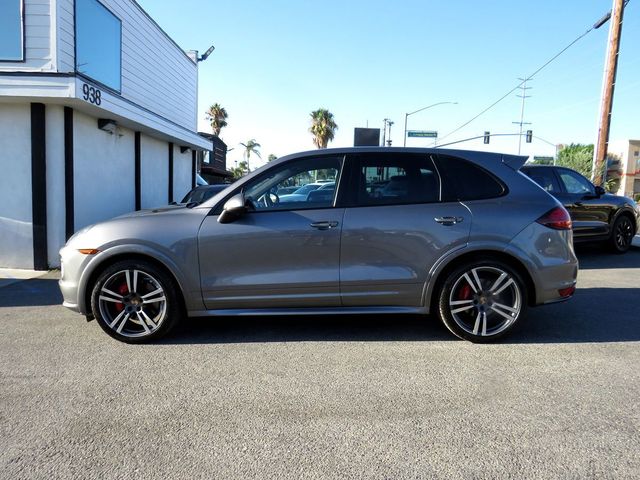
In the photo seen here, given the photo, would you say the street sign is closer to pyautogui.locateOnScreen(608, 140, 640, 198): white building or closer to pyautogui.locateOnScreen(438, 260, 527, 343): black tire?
pyautogui.locateOnScreen(438, 260, 527, 343): black tire

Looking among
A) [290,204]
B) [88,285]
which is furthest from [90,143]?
[290,204]

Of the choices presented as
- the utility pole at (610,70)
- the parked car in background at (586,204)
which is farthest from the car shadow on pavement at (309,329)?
the utility pole at (610,70)

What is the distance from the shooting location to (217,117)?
53344 mm

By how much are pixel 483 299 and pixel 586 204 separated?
20.3 feet

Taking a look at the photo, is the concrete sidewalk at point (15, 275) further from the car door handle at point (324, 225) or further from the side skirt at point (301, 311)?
the car door handle at point (324, 225)

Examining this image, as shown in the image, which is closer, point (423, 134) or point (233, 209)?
point (233, 209)

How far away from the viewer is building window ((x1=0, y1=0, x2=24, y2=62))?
8.03m

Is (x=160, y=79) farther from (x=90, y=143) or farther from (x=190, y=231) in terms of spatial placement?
(x=190, y=231)

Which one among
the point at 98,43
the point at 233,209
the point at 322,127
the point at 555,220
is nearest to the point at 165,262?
the point at 233,209

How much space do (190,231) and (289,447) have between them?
→ 225 centimetres

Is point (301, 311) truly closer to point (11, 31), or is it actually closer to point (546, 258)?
point (546, 258)

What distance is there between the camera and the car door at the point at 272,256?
4.34m

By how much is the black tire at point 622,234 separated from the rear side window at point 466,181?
6.84m

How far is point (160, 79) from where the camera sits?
44.9 ft
